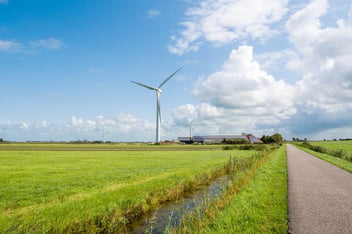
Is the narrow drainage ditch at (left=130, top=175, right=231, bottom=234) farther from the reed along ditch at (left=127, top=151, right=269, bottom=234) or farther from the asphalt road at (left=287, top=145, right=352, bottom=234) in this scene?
the asphalt road at (left=287, top=145, right=352, bottom=234)

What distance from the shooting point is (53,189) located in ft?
51.0

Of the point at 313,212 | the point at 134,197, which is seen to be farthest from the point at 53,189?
the point at 313,212

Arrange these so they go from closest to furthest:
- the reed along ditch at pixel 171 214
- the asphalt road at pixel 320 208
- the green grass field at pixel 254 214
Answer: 1. the asphalt road at pixel 320 208
2. the green grass field at pixel 254 214
3. the reed along ditch at pixel 171 214

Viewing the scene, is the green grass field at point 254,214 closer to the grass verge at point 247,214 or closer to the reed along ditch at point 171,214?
the grass verge at point 247,214

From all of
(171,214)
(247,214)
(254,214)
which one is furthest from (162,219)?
(254,214)

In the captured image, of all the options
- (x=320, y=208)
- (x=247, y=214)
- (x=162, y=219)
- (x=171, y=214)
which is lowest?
(x=162, y=219)

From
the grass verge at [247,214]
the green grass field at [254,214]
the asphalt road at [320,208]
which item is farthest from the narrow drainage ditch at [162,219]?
the asphalt road at [320,208]

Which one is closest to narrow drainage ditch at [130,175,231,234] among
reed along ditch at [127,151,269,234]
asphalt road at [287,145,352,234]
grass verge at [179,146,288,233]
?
reed along ditch at [127,151,269,234]

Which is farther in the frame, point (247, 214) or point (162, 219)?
point (162, 219)

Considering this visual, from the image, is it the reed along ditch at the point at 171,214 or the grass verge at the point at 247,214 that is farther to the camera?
the reed along ditch at the point at 171,214

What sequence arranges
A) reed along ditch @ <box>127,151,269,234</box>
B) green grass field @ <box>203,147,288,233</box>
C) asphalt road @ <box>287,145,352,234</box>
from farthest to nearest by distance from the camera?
reed along ditch @ <box>127,151,269,234</box> < green grass field @ <box>203,147,288,233</box> < asphalt road @ <box>287,145,352,234</box>

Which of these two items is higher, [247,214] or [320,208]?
[320,208]

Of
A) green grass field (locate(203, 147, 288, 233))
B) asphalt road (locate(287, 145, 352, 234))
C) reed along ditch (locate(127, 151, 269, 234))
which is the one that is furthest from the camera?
reed along ditch (locate(127, 151, 269, 234))

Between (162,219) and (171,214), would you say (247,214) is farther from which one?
(162,219)
